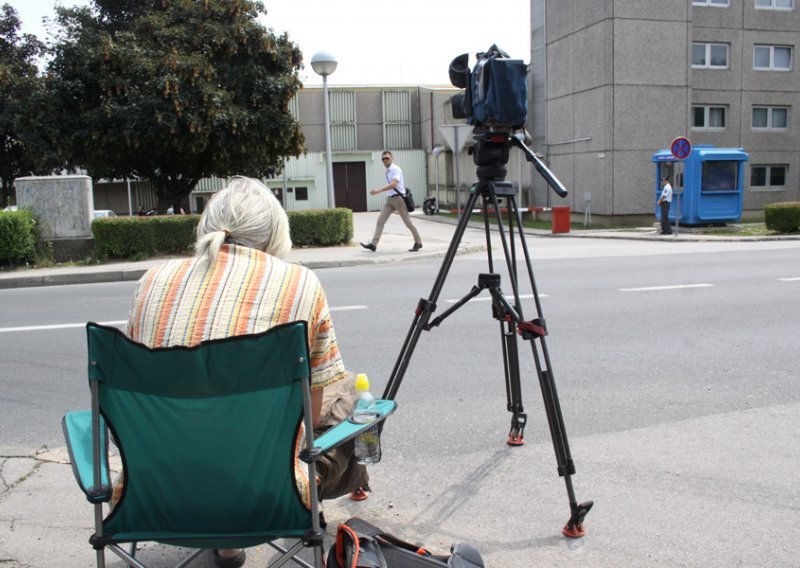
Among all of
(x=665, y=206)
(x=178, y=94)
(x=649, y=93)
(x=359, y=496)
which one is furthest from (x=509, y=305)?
(x=649, y=93)

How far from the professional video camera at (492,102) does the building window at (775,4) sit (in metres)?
29.5

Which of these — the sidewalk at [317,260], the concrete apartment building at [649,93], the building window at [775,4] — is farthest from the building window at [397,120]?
the sidewalk at [317,260]

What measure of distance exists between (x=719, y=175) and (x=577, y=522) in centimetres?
2223

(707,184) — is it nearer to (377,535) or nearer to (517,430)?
(517,430)

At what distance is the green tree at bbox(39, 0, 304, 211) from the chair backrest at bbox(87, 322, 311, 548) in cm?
1717

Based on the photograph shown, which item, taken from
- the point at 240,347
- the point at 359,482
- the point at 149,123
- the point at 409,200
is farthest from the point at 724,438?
the point at 149,123

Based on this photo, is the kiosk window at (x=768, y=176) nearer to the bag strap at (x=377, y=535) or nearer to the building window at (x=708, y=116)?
the building window at (x=708, y=116)

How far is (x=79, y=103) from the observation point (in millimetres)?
19359

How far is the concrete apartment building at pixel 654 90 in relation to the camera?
2561cm

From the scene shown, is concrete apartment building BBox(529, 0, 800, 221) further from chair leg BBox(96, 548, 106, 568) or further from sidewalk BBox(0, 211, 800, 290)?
chair leg BBox(96, 548, 106, 568)

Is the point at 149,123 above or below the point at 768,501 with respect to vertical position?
above

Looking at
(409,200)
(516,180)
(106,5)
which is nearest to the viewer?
(409,200)

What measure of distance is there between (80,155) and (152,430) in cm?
1972

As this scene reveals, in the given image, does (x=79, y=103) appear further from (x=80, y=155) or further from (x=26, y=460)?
(x=26, y=460)
